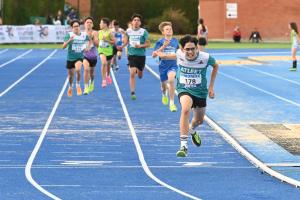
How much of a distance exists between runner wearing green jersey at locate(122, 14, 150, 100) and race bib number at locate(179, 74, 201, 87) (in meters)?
8.75

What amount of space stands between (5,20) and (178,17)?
17.8 m

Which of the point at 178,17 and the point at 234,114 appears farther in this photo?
the point at 178,17

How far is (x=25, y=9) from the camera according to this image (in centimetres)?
8538

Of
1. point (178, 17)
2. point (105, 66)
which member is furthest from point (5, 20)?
point (105, 66)

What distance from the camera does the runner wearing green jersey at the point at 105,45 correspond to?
25.6m

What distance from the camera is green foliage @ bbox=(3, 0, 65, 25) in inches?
3174

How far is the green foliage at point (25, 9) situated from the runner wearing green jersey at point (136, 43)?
189 ft

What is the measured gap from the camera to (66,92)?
24797mm

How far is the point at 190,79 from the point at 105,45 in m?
13.1

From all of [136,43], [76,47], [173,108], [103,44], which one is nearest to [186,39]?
[173,108]

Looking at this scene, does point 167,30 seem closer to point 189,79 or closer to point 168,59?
point 168,59

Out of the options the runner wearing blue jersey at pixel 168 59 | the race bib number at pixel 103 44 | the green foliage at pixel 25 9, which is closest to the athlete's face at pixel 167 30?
the runner wearing blue jersey at pixel 168 59

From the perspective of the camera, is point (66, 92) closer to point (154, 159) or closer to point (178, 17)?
point (154, 159)

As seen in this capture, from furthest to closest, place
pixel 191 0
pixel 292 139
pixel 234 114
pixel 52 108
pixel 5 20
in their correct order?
pixel 191 0 → pixel 5 20 → pixel 52 108 → pixel 234 114 → pixel 292 139
